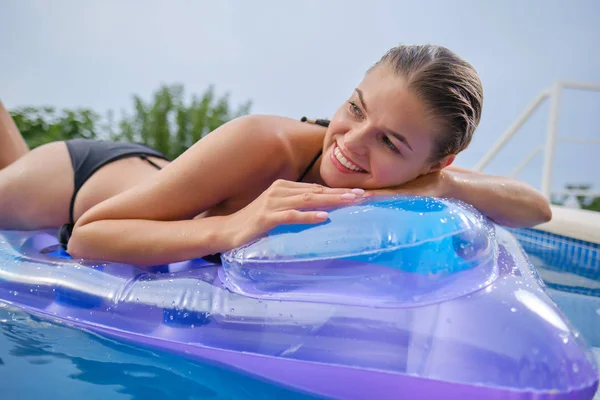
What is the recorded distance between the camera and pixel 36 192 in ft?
7.98

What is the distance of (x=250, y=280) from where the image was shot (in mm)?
1604

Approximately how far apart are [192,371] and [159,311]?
0.24 meters

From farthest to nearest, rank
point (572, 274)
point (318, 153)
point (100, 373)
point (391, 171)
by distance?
point (572, 274)
point (318, 153)
point (391, 171)
point (100, 373)

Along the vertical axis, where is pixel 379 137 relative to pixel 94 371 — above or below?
above

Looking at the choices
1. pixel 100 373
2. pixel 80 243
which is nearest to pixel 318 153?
pixel 80 243

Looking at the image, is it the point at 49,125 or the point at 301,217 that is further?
the point at 49,125

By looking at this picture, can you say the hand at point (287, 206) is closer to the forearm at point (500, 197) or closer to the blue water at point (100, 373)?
the blue water at point (100, 373)

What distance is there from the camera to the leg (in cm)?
295

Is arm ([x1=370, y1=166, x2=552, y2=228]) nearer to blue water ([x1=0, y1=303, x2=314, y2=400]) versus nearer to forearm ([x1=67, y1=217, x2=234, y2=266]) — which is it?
forearm ([x1=67, y1=217, x2=234, y2=266])

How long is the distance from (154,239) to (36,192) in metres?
1.01

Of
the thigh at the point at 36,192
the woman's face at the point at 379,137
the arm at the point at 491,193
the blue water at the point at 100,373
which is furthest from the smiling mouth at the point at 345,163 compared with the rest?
the thigh at the point at 36,192

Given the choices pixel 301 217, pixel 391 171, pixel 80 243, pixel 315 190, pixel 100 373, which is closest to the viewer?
pixel 100 373

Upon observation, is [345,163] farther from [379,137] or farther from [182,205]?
[182,205]

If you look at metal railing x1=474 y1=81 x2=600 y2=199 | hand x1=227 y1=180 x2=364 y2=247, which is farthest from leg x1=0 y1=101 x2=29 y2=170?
metal railing x1=474 y1=81 x2=600 y2=199
